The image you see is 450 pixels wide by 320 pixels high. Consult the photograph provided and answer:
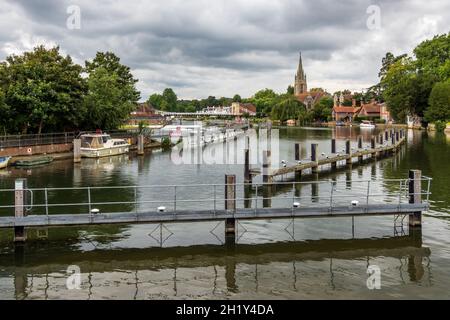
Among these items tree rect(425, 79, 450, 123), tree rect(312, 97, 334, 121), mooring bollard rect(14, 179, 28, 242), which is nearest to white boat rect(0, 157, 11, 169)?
mooring bollard rect(14, 179, 28, 242)

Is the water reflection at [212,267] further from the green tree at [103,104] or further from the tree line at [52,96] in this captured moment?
the green tree at [103,104]

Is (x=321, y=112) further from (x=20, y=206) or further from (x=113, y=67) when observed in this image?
(x=20, y=206)

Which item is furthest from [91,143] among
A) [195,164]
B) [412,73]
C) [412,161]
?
[412,73]

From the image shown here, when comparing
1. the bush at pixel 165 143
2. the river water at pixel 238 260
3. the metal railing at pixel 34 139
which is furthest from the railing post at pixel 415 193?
the bush at pixel 165 143

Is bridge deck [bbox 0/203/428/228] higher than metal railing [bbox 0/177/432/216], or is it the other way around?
bridge deck [bbox 0/203/428/228]

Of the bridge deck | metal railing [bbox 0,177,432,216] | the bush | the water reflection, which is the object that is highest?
the bush

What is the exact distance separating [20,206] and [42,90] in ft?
110

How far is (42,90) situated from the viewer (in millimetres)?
48875

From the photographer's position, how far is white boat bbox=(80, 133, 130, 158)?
171 ft

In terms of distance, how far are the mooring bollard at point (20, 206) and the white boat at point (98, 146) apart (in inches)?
1332

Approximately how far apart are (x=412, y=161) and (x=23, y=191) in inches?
1589

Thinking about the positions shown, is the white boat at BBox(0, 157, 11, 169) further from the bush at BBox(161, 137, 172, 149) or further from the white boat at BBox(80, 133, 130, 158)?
the bush at BBox(161, 137, 172, 149)

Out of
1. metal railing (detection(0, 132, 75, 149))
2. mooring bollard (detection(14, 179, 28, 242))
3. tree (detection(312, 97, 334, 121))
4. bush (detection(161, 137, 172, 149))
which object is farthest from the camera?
tree (detection(312, 97, 334, 121))

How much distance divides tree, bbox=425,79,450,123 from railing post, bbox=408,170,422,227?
85.9 meters
